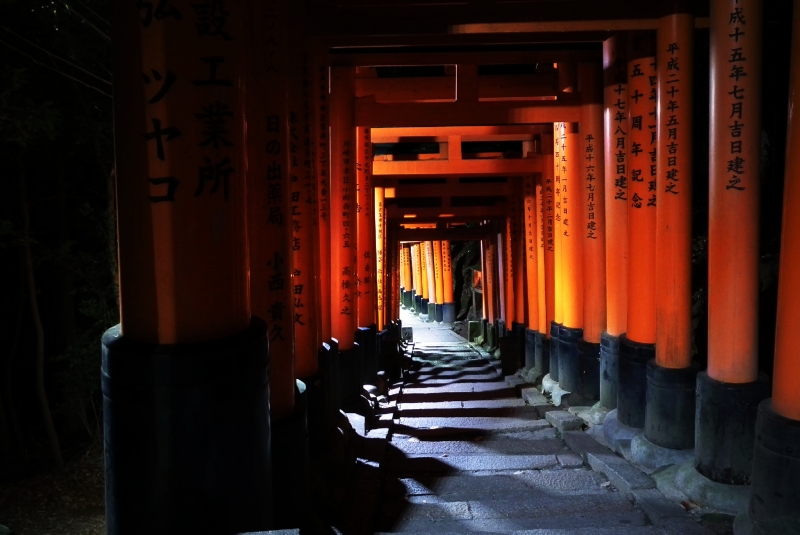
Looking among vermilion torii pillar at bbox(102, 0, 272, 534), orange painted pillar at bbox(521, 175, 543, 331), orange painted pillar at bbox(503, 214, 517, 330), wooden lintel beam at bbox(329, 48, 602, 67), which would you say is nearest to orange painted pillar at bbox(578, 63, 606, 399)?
wooden lintel beam at bbox(329, 48, 602, 67)

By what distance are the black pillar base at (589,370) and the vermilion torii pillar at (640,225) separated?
1.84 m

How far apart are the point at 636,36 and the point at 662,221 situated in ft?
6.24

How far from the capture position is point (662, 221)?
5.00 m

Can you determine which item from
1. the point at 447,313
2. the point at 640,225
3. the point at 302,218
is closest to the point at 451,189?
the point at 640,225

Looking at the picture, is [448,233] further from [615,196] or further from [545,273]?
[615,196]

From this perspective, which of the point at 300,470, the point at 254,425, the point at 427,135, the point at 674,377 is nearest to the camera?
the point at 254,425

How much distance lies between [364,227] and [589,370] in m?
3.91

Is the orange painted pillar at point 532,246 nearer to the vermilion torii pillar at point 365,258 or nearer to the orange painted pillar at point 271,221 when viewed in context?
the vermilion torii pillar at point 365,258

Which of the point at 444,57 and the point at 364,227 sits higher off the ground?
the point at 444,57

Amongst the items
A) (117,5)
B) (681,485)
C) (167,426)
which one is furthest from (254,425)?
(681,485)

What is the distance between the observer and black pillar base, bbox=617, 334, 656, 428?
18.5ft

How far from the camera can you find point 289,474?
11.3 feet

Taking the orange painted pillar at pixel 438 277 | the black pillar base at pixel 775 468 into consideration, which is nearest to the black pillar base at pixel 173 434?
the black pillar base at pixel 775 468

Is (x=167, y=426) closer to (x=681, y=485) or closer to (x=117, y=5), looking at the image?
(x=117, y=5)
